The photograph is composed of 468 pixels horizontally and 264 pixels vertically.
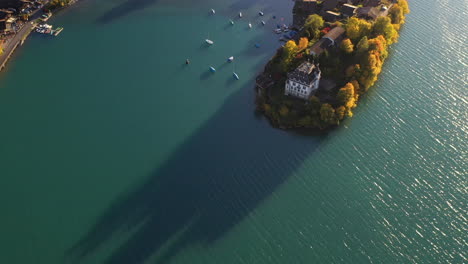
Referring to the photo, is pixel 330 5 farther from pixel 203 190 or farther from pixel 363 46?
pixel 203 190

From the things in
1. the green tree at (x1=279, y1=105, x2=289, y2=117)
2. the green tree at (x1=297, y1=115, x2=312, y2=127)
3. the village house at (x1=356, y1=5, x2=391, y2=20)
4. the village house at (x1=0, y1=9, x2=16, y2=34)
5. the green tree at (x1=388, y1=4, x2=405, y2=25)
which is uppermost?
the village house at (x1=0, y1=9, x2=16, y2=34)

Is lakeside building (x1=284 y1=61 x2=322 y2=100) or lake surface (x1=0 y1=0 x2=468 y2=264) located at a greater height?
lakeside building (x1=284 y1=61 x2=322 y2=100)

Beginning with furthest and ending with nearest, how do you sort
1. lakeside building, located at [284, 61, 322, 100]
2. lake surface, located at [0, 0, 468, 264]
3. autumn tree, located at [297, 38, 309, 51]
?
autumn tree, located at [297, 38, 309, 51] → lakeside building, located at [284, 61, 322, 100] → lake surface, located at [0, 0, 468, 264]

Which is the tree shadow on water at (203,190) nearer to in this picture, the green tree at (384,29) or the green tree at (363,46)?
the green tree at (363,46)

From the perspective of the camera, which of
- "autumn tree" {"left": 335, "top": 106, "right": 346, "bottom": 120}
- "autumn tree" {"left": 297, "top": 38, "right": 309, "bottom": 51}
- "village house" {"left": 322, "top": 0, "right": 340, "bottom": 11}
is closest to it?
Result: "autumn tree" {"left": 335, "top": 106, "right": 346, "bottom": 120}

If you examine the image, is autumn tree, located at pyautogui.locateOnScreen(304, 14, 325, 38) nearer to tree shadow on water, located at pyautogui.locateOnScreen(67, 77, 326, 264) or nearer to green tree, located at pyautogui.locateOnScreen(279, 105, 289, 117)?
green tree, located at pyautogui.locateOnScreen(279, 105, 289, 117)

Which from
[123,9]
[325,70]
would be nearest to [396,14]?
[325,70]

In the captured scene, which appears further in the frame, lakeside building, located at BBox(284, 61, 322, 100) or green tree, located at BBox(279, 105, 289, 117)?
green tree, located at BBox(279, 105, 289, 117)

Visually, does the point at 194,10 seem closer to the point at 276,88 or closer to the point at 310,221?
the point at 276,88

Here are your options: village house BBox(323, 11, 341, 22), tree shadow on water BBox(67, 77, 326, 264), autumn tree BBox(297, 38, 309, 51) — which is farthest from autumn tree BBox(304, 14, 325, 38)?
tree shadow on water BBox(67, 77, 326, 264)
